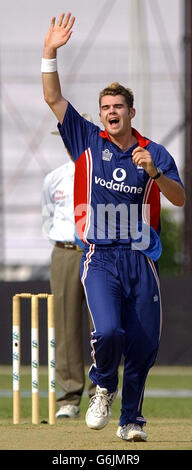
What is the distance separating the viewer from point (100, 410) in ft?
22.9

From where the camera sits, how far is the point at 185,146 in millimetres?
18859

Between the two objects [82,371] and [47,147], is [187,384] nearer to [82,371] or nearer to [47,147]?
[82,371]

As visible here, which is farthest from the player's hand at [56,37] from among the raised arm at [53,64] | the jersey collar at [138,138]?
the jersey collar at [138,138]

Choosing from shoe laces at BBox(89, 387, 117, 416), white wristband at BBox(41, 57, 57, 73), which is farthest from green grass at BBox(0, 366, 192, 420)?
white wristband at BBox(41, 57, 57, 73)

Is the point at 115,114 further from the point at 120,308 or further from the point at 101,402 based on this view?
the point at 101,402

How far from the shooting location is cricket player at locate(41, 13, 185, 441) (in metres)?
6.98

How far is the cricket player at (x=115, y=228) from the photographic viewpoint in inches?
275

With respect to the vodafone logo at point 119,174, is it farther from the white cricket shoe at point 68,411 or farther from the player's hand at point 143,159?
the white cricket shoe at point 68,411

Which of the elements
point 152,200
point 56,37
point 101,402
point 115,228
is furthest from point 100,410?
point 56,37

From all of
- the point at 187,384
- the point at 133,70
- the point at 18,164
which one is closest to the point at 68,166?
the point at 187,384

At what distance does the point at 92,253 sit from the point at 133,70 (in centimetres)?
1352

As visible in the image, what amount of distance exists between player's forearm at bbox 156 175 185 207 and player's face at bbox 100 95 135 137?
17.2 inches

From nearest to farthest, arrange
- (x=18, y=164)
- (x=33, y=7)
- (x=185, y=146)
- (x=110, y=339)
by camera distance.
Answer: (x=110, y=339), (x=185, y=146), (x=18, y=164), (x=33, y=7)

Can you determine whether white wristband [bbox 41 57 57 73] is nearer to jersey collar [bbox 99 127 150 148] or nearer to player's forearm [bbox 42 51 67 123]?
player's forearm [bbox 42 51 67 123]
